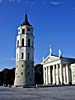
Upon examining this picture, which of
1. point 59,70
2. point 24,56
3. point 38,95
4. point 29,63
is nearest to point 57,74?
point 59,70

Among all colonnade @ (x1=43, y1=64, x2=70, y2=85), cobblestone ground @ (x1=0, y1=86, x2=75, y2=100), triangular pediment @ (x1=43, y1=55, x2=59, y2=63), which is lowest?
cobblestone ground @ (x1=0, y1=86, x2=75, y2=100)

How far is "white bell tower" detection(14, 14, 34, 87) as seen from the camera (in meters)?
74.7

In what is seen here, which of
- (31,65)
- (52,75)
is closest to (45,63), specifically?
(52,75)

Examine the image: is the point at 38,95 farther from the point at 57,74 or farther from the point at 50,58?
the point at 50,58

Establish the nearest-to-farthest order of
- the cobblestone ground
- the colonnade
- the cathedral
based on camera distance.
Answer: the cobblestone ground < the cathedral < the colonnade

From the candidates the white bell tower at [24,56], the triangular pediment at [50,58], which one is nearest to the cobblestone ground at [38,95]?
the white bell tower at [24,56]

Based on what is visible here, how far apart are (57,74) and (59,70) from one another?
6.51ft

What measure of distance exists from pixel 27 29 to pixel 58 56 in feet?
67.2

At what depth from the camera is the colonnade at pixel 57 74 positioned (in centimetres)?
9031

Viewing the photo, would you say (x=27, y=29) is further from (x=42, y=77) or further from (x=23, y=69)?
(x=42, y=77)

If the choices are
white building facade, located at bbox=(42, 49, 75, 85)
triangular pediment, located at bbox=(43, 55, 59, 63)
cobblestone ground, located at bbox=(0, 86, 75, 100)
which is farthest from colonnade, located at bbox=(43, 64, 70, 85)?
cobblestone ground, located at bbox=(0, 86, 75, 100)

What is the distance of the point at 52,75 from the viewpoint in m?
101

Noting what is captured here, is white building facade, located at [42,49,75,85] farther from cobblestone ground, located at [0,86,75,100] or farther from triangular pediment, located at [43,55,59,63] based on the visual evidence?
cobblestone ground, located at [0,86,75,100]

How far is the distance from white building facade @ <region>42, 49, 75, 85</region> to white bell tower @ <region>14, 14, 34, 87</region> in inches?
655
